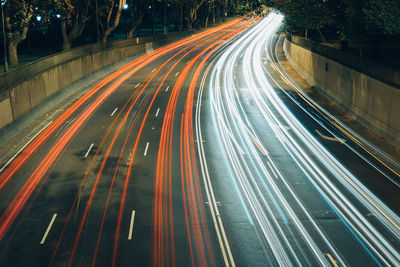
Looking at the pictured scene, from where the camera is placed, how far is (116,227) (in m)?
14.5

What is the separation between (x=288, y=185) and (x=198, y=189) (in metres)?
3.66

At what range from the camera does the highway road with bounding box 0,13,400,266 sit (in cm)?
1309

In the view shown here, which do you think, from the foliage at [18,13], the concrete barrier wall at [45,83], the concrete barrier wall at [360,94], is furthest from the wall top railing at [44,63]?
the concrete barrier wall at [360,94]

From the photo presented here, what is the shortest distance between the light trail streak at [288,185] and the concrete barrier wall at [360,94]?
11.7 feet

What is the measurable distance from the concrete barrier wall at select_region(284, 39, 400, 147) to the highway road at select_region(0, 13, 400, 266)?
141 cm

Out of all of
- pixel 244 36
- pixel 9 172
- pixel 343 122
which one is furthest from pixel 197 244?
pixel 244 36

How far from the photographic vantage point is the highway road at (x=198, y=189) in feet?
43.0

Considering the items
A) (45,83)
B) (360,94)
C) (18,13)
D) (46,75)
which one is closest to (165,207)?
(360,94)

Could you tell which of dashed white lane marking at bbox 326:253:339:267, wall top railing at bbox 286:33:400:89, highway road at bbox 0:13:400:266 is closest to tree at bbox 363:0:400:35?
wall top railing at bbox 286:33:400:89

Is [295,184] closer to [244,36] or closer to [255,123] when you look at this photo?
[255,123]

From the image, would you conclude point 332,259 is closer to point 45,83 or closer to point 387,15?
point 387,15

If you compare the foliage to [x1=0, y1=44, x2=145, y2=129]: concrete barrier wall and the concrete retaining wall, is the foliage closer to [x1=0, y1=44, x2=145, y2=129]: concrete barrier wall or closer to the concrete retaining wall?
the concrete retaining wall

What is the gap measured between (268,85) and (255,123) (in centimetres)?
1291

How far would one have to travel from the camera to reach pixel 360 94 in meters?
26.8
